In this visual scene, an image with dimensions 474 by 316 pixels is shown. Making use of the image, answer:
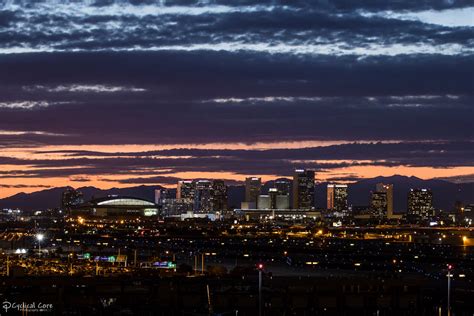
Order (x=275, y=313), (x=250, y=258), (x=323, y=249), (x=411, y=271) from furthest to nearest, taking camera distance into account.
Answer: (x=323, y=249), (x=250, y=258), (x=411, y=271), (x=275, y=313)

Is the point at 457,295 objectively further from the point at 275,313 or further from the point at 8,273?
the point at 8,273

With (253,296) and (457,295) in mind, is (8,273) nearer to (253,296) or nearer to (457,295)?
(253,296)

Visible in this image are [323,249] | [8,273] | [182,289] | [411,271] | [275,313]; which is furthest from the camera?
[323,249]

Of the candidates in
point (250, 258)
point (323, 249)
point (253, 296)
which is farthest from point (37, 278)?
point (323, 249)

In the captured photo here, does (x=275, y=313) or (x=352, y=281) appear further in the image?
(x=352, y=281)

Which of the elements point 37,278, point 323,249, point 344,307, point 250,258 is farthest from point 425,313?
point 323,249

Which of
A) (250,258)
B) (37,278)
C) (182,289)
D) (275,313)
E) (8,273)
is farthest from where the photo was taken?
(250,258)

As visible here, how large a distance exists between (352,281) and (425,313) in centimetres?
1047

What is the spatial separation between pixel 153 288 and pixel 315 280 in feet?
42.3

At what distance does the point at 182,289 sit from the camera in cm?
7738

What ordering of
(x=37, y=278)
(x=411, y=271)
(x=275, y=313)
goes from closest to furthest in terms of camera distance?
(x=275, y=313) < (x=37, y=278) < (x=411, y=271)

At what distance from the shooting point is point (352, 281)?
81.5 metres

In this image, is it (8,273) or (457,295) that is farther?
(8,273)

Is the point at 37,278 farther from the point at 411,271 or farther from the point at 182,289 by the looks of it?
the point at 411,271
